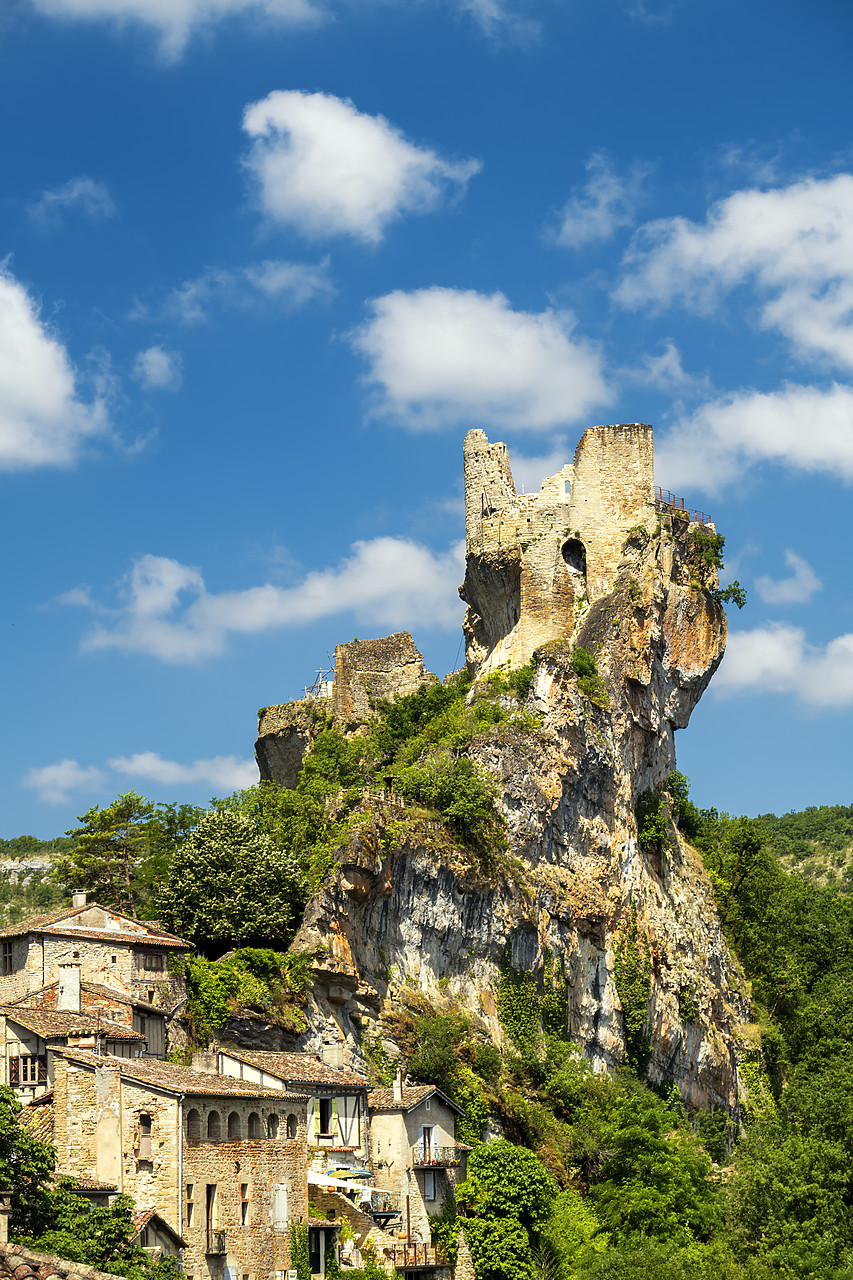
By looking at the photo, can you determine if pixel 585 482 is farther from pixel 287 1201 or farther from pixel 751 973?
pixel 287 1201

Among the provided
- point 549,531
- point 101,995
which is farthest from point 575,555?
point 101,995

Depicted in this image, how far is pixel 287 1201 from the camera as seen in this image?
48.7 m

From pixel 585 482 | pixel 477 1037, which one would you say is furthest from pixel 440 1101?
pixel 585 482

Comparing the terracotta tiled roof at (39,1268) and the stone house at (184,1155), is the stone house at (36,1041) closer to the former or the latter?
the stone house at (184,1155)

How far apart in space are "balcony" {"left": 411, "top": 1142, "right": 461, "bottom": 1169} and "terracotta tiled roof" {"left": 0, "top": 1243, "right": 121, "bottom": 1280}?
2326 cm

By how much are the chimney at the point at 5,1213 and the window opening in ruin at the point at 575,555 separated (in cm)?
4813

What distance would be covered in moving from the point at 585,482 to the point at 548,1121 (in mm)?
33629

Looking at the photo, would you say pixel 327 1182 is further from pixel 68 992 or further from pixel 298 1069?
pixel 68 992

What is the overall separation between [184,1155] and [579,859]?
3244 centimetres

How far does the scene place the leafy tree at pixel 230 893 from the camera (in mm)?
60781

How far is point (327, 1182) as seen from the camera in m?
50.7

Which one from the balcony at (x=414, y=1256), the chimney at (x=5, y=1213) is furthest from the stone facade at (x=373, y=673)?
the chimney at (x=5, y=1213)

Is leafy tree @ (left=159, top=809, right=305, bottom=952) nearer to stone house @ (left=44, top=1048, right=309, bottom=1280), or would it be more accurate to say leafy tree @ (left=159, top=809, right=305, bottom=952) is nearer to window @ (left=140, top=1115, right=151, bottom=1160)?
stone house @ (left=44, top=1048, right=309, bottom=1280)

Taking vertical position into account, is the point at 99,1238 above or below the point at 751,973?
below
